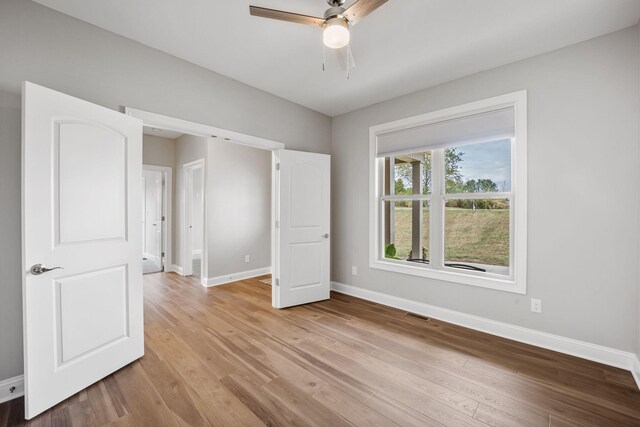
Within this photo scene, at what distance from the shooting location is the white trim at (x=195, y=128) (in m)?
2.50

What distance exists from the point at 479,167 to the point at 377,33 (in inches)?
70.3

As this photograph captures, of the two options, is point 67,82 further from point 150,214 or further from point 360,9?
point 150,214

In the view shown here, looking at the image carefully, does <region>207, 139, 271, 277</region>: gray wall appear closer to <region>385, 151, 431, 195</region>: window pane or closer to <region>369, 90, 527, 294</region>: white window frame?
<region>369, 90, 527, 294</region>: white window frame

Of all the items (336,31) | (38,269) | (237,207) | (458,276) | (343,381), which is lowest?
(343,381)

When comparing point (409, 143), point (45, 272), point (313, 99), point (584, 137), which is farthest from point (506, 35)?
point (45, 272)

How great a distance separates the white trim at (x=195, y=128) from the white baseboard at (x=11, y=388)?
2073mm

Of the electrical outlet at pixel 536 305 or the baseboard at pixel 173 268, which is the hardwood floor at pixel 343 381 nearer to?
the electrical outlet at pixel 536 305

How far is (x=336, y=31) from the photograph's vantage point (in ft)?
5.75

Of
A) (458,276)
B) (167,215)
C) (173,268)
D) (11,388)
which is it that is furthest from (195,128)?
(173,268)

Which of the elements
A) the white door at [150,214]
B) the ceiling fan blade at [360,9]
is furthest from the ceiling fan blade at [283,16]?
the white door at [150,214]

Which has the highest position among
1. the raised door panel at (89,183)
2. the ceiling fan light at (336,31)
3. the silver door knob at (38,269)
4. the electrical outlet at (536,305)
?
the ceiling fan light at (336,31)

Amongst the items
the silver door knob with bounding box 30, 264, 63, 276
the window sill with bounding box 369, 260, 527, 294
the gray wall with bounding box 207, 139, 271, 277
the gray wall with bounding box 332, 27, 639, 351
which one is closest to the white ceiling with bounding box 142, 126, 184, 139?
the gray wall with bounding box 207, 139, 271, 277

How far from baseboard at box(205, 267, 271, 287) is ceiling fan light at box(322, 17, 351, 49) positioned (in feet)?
13.3

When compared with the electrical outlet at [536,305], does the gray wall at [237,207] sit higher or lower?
higher
